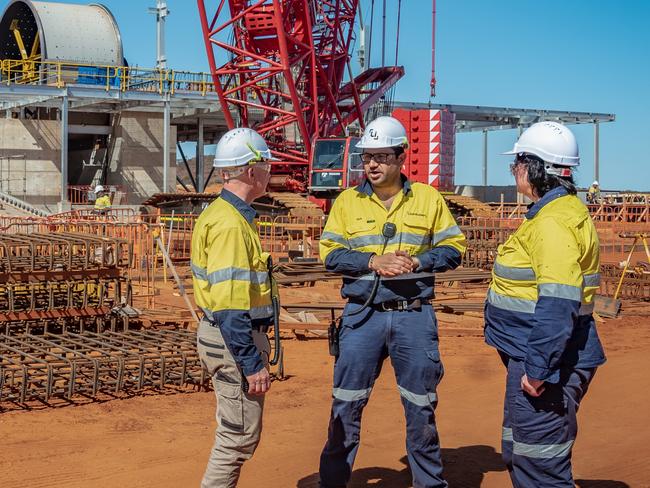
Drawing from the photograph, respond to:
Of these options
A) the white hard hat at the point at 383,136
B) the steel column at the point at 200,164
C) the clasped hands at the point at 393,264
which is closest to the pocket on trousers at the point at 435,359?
the clasped hands at the point at 393,264

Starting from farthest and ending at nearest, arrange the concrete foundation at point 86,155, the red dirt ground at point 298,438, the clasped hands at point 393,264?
the concrete foundation at point 86,155 < the red dirt ground at point 298,438 < the clasped hands at point 393,264

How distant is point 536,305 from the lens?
3867 mm

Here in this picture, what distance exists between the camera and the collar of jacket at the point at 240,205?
436 centimetres

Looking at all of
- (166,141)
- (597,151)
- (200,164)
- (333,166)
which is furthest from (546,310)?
(597,151)

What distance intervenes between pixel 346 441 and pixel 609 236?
22412mm

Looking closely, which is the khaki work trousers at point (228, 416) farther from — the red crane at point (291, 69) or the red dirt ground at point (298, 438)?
the red crane at point (291, 69)

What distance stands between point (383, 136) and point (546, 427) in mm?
1833

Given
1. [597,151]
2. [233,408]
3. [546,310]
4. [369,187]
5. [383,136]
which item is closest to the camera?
[546,310]

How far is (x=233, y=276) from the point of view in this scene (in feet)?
13.5

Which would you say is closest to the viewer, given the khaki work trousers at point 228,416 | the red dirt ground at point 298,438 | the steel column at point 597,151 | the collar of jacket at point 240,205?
the khaki work trousers at point 228,416

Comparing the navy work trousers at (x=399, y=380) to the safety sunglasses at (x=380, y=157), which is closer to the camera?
the navy work trousers at (x=399, y=380)

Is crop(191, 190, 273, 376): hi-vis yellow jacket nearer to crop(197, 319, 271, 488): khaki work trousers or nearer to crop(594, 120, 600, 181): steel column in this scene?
crop(197, 319, 271, 488): khaki work trousers

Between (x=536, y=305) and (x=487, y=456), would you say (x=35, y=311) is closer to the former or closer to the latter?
(x=487, y=456)

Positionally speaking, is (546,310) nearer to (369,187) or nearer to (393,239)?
(393,239)
